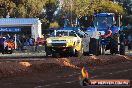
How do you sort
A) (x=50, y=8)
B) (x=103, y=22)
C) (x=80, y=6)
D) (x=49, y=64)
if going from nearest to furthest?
(x=49, y=64)
(x=103, y=22)
(x=80, y=6)
(x=50, y=8)

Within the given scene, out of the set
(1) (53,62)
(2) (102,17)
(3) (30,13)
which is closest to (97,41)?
(2) (102,17)

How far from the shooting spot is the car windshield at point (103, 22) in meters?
35.7

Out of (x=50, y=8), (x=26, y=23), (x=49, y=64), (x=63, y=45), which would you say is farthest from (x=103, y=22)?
(x=50, y=8)

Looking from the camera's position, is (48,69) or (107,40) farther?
(107,40)

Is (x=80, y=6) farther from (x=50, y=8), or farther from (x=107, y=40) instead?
(x=107, y=40)

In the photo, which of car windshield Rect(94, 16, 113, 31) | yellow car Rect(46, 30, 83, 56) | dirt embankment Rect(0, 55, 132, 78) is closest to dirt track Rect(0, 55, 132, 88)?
dirt embankment Rect(0, 55, 132, 78)

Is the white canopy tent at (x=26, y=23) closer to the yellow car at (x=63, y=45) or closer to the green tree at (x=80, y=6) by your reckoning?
the green tree at (x=80, y=6)

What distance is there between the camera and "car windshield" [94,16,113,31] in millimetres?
35691

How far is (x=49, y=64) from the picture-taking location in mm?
20234

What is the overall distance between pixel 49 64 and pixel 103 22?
1648 centimetres

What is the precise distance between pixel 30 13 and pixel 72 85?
64135 mm

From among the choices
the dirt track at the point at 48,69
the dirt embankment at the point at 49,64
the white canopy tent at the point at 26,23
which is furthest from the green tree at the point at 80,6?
the dirt track at the point at 48,69

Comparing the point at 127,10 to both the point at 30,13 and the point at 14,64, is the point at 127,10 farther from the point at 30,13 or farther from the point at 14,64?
the point at 14,64

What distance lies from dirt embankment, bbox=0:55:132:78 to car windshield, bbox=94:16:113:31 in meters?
10.6
